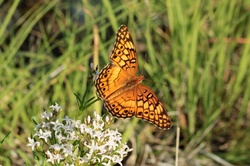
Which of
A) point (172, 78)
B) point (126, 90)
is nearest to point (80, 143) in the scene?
point (126, 90)

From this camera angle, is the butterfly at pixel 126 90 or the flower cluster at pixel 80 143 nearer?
the flower cluster at pixel 80 143

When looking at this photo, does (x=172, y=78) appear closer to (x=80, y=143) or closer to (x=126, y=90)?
(x=126, y=90)

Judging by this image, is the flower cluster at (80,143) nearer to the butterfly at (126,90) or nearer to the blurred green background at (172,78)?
the butterfly at (126,90)

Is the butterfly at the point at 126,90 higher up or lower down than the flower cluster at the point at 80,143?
higher up

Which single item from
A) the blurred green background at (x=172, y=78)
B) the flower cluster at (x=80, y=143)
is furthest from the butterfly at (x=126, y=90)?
the blurred green background at (x=172, y=78)

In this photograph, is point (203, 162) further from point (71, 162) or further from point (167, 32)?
point (71, 162)

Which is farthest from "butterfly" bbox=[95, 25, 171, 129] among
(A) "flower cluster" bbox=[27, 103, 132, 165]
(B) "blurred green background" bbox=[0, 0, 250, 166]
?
(B) "blurred green background" bbox=[0, 0, 250, 166]
